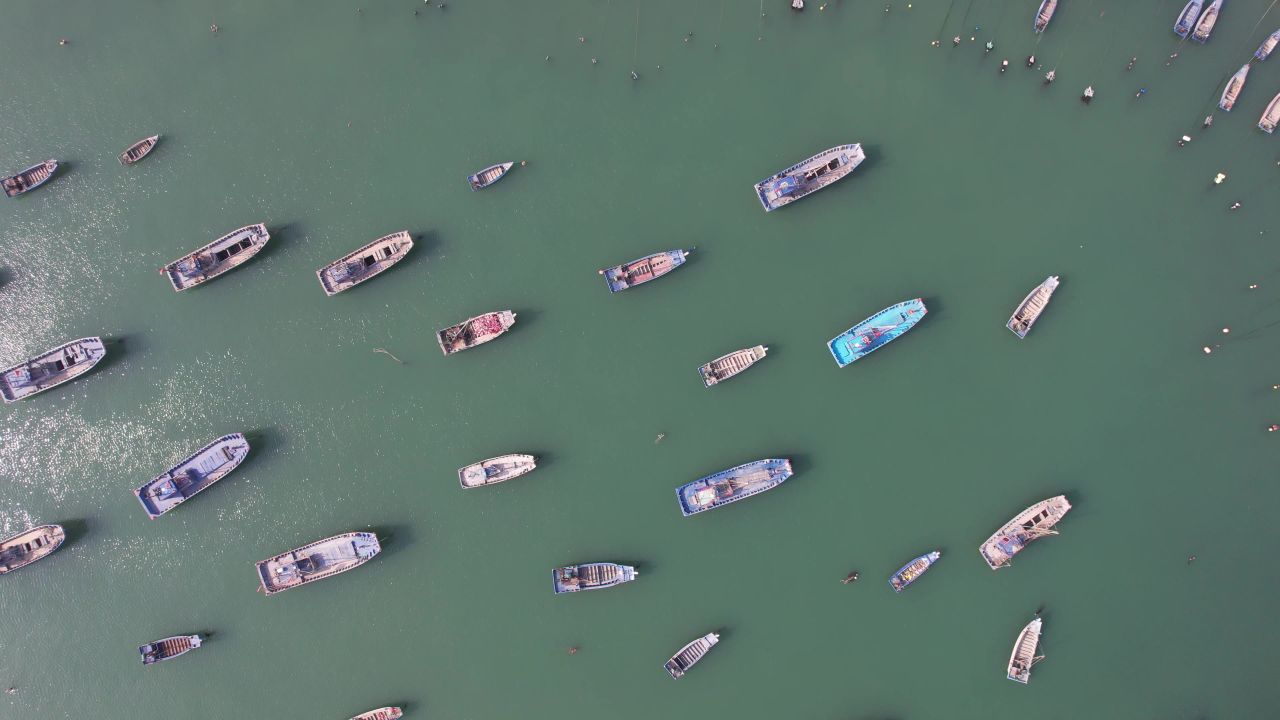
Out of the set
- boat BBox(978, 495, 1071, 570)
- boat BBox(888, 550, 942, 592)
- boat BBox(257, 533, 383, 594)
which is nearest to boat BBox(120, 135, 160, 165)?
boat BBox(257, 533, 383, 594)

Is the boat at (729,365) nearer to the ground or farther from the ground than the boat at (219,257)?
nearer to the ground

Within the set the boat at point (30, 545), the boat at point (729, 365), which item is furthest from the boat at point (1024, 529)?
the boat at point (30, 545)

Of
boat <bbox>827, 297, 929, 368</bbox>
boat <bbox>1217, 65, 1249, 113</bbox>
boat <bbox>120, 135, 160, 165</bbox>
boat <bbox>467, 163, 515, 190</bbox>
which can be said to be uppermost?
boat <bbox>120, 135, 160, 165</bbox>

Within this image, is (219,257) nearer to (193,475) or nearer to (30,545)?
(193,475)

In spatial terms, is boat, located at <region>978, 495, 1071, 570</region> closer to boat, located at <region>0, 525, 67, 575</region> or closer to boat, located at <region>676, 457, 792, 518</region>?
boat, located at <region>676, 457, 792, 518</region>

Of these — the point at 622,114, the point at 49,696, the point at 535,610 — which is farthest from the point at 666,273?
the point at 49,696

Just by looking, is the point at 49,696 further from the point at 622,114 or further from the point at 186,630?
the point at 622,114

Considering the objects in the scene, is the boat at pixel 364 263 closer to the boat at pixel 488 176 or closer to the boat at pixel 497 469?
the boat at pixel 488 176
